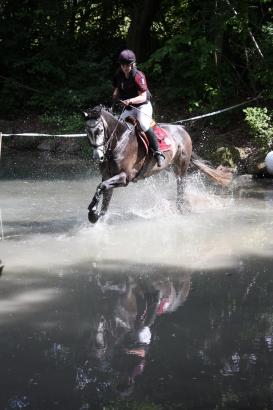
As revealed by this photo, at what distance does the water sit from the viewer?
4.51 m

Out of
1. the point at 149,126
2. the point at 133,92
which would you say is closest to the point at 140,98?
the point at 133,92

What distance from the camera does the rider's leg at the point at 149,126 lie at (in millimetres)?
9391

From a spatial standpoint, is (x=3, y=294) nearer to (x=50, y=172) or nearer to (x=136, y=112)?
(x=136, y=112)

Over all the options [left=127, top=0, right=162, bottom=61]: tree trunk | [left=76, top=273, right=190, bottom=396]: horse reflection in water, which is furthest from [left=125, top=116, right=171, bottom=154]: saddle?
[left=127, top=0, right=162, bottom=61]: tree trunk

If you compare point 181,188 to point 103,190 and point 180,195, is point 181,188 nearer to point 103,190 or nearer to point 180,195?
point 180,195

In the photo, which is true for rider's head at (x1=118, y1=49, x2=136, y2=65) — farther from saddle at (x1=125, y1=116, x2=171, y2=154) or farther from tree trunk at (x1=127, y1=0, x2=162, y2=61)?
tree trunk at (x1=127, y1=0, x2=162, y2=61)

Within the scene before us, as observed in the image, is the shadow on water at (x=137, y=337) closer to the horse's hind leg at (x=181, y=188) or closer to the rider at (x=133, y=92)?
the rider at (x=133, y=92)

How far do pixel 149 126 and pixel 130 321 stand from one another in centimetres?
445

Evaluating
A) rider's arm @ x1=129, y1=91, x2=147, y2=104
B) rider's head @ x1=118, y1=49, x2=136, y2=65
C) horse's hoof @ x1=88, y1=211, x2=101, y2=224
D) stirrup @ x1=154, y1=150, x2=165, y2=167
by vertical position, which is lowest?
horse's hoof @ x1=88, y1=211, x2=101, y2=224

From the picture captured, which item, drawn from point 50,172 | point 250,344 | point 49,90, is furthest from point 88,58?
point 250,344

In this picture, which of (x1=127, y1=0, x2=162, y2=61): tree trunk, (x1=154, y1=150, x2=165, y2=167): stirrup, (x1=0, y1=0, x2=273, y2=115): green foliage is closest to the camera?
(x1=154, y1=150, x2=165, y2=167): stirrup

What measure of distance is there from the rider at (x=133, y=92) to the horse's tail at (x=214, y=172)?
88.8 inches

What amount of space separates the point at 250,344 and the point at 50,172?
35.2 ft

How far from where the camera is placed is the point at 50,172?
15328 mm
